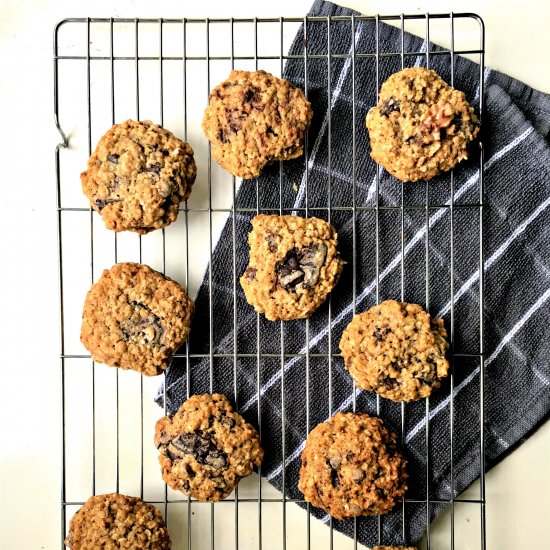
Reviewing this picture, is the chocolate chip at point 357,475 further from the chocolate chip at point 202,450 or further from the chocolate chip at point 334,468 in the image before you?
the chocolate chip at point 202,450

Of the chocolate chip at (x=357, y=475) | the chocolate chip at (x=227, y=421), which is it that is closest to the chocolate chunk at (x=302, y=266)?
the chocolate chip at (x=227, y=421)

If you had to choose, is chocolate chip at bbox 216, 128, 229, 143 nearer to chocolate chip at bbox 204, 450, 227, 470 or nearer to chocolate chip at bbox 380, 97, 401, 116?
chocolate chip at bbox 380, 97, 401, 116

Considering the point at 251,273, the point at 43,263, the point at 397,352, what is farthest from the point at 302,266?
the point at 43,263

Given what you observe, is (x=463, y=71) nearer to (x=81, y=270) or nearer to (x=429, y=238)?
(x=429, y=238)

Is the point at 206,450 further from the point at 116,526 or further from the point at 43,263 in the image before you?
the point at 43,263

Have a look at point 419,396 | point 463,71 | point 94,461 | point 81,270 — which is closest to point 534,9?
point 463,71

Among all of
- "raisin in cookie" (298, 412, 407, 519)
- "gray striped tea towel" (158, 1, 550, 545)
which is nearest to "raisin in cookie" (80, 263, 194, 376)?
"gray striped tea towel" (158, 1, 550, 545)
